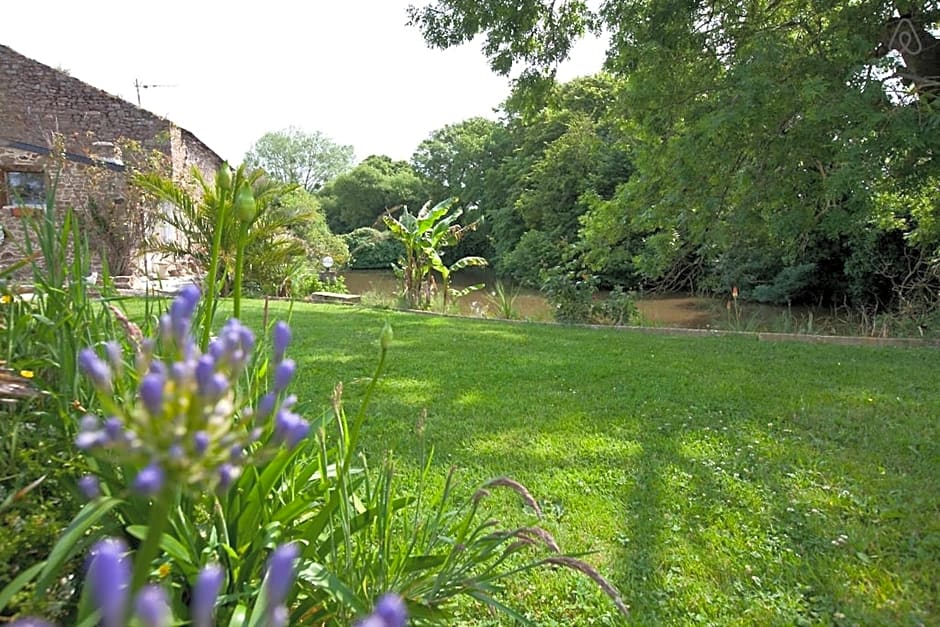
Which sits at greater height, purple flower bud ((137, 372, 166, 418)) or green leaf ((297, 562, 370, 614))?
purple flower bud ((137, 372, 166, 418))

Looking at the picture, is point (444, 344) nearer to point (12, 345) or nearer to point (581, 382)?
point (581, 382)

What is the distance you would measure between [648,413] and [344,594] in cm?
311

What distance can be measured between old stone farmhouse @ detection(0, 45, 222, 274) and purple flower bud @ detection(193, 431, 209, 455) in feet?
45.9

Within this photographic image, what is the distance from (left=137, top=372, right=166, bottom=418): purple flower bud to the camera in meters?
0.37

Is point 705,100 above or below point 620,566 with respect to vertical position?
above

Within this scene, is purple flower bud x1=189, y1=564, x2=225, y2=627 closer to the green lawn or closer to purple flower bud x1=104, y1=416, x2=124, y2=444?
purple flower bud x1=104, y1=416, x2=124, y2=444

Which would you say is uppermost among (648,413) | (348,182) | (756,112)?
(348,182)

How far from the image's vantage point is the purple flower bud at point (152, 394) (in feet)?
1.22

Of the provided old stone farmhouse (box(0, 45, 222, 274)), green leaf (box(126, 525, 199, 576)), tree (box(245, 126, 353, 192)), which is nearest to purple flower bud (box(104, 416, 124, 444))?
green leaf (box(126, 525, 199, 576))

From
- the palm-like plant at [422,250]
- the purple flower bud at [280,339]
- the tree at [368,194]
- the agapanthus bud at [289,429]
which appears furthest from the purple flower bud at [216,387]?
the tree at [368,194]

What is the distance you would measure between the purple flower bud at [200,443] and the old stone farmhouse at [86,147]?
14.0 metres

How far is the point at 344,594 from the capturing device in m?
1.18

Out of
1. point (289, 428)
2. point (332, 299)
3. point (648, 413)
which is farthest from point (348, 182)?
point (289, 428)

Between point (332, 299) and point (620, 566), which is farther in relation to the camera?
point (332, 299)
